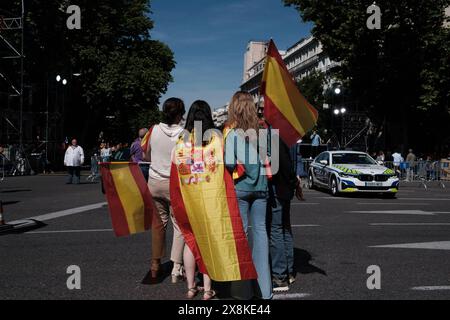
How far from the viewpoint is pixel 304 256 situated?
21.5 feet

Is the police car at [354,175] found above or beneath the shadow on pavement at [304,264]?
above

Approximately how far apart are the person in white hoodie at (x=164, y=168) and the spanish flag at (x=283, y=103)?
0.99m

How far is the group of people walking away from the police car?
9.81 meters

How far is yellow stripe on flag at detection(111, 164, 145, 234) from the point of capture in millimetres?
5477

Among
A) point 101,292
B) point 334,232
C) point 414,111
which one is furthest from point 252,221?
point 414,111

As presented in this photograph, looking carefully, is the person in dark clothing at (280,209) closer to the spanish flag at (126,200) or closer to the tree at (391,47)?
the spanish flag at (126,200)

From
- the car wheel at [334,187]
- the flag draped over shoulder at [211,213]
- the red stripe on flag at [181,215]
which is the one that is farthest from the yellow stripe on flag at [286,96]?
the car wheel at [334,187]

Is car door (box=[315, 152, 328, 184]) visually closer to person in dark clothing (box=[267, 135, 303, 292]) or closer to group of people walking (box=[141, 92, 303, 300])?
group of people walking (box=[141, 92, 303, 300])

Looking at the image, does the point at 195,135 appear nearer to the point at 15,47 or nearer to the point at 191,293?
the point at 191,293

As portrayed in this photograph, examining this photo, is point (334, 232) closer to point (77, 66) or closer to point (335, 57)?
point (335, 57)

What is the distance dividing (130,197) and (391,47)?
29.2 metres

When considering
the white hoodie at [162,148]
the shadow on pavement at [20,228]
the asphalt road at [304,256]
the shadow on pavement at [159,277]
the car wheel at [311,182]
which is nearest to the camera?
the asphalt road at [304,256]

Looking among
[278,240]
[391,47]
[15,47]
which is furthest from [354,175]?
[15,47]

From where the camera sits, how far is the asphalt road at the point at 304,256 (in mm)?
4914
